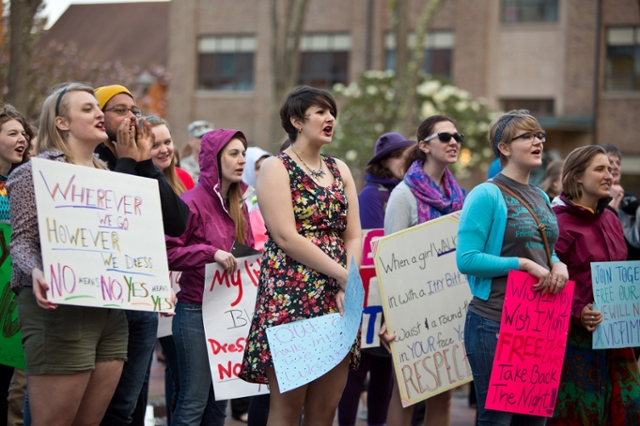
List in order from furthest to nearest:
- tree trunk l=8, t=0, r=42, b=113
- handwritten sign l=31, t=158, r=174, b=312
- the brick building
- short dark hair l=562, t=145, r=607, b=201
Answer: the brick building → tree trunk l=8, t=0, r=42, b=113 → short dark hair l=562, t=145, r=607, b=201 → handwritten sign l=31, t=158, r=174, b=312

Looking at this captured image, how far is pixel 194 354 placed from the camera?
4.80 metres

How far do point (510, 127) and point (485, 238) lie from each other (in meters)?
0.66

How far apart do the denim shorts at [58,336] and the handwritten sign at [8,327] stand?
1.07 metres

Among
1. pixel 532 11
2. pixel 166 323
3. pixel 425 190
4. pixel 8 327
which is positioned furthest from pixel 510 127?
pixel 532 11

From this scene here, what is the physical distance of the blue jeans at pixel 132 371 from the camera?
4508mm

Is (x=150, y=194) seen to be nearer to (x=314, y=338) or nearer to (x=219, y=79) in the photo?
(x=314, y=338)

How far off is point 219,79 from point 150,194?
1190 inches

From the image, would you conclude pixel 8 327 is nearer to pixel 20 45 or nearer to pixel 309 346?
pixel 309 346

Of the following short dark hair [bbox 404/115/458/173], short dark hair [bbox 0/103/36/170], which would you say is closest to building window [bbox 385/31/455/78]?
short dark hair [bbox 404/115/458/173]

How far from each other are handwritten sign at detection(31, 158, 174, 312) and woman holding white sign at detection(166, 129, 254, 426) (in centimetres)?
74

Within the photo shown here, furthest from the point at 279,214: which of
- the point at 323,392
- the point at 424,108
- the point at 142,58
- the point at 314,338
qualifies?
the point at 142,58

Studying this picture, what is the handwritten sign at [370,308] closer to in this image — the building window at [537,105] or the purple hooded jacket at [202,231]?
the purple hooded jacket at [202,231]

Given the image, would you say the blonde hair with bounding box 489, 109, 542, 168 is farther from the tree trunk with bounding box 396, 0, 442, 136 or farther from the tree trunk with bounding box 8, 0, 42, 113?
the tree trunk with bounding box 396, 0, 442, 136

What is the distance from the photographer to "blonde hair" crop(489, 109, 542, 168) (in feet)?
14.8
